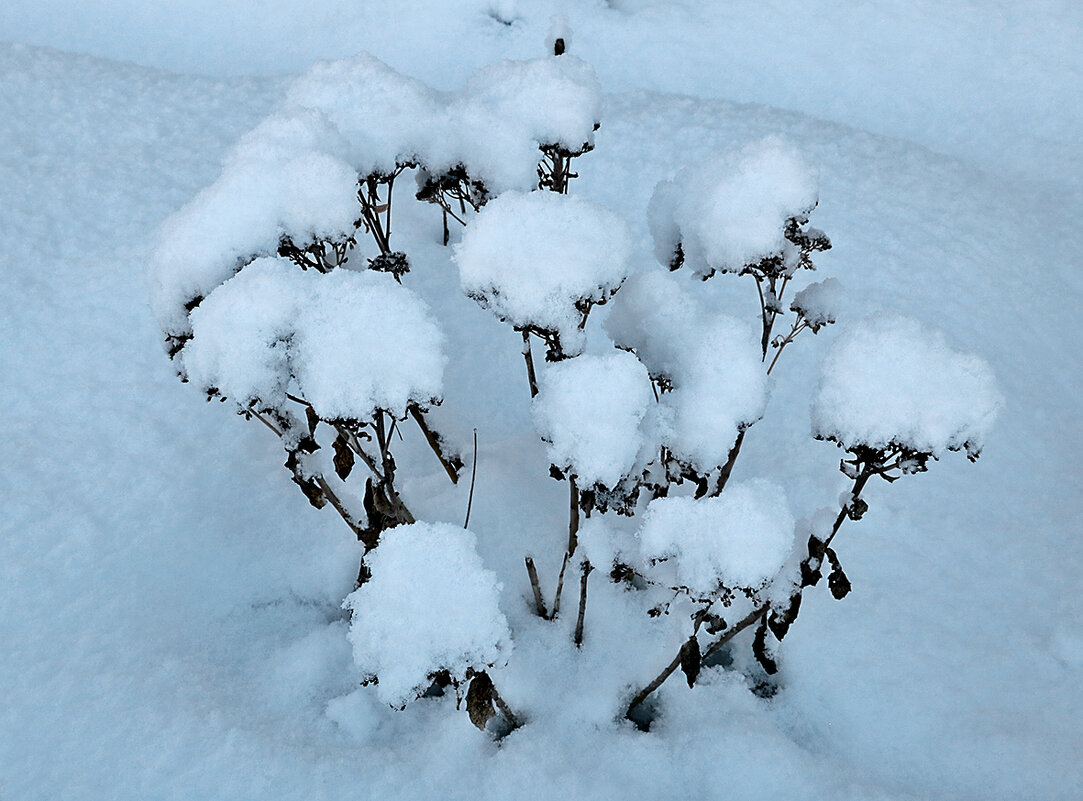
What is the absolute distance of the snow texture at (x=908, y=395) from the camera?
1392mm

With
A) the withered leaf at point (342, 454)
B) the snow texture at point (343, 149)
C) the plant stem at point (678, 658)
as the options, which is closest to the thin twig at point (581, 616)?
the plant stem at point (678, 658)

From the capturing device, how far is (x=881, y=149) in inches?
154

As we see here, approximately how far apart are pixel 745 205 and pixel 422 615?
3.36 ft

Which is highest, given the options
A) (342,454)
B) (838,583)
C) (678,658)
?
(342,454)

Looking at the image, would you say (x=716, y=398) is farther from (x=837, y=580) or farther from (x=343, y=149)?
(x=343, y=149)

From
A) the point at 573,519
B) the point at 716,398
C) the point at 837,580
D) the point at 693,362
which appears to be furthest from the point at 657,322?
the point at 837,580

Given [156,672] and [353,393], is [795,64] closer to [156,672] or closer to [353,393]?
[353,393]

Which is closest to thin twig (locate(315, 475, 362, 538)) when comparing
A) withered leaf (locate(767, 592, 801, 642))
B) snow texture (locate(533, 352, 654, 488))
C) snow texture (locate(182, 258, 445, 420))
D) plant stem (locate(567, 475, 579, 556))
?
snow texture (locate(182, 258, 445, 420))

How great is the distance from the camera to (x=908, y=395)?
4.59 feet

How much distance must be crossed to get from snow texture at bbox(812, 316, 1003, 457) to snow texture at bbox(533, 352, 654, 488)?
0.37 metres

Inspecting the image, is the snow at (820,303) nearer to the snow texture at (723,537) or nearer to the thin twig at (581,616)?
the snow texture at (723,537)

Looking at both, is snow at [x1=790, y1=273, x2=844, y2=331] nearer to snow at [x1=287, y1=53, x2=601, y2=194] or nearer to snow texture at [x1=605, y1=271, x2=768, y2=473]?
snow texture at [x1=605, y1=271, x2=768, y2=473]

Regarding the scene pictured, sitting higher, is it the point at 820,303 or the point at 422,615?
the point at 820,303

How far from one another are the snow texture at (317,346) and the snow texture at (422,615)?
0.26 metres
